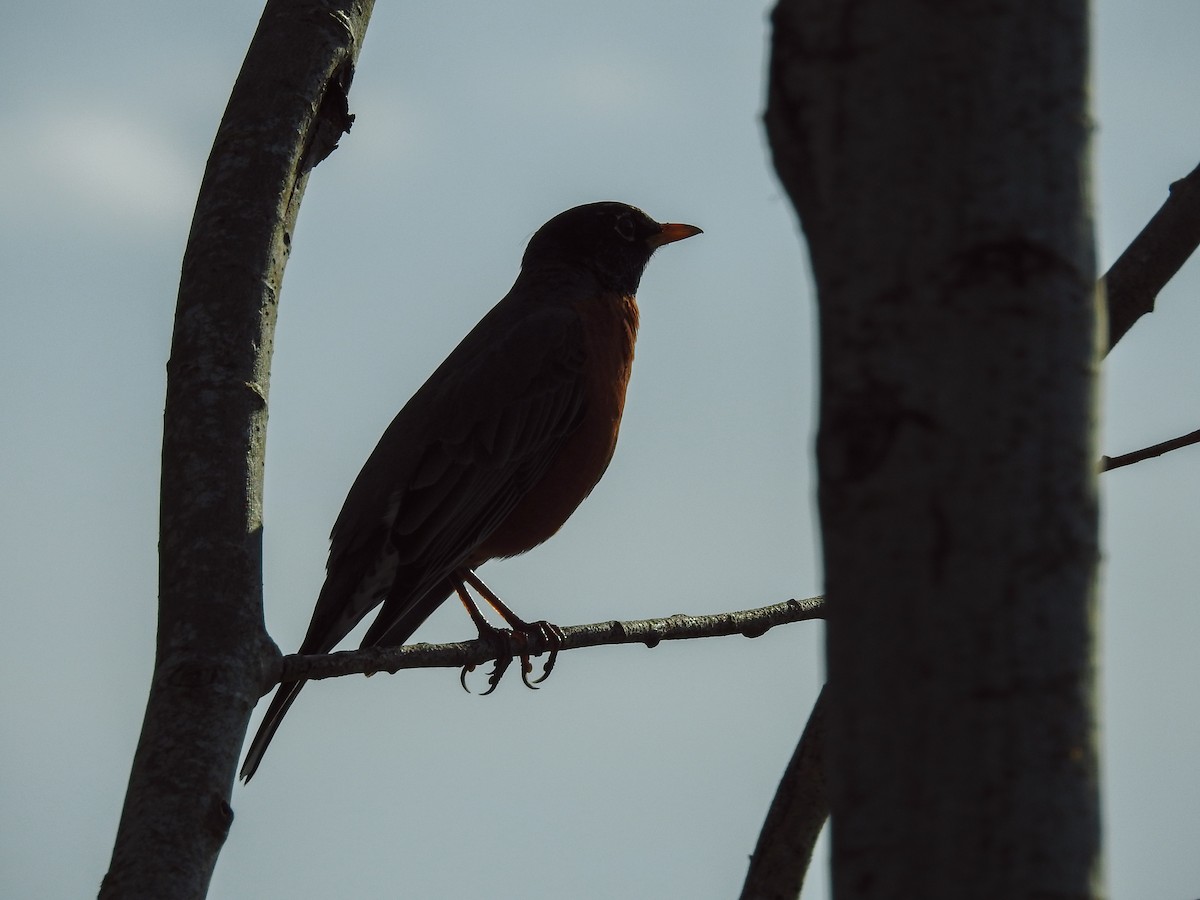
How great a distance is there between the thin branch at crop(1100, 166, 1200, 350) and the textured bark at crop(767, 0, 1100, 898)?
73.5 inches

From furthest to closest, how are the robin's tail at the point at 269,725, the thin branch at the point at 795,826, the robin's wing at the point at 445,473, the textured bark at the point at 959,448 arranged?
the robin's wing at the point at 445,473 → the robin's tail at the point at 269,725 → the thin branch at the point at 795,826 → the textured bark at the point at 959,448

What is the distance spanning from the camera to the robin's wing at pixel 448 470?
5.60 metres

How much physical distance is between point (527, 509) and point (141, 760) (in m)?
3.53

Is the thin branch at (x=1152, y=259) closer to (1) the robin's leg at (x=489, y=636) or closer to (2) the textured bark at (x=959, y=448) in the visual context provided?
(2) the textured bark at (x=959, y=448)

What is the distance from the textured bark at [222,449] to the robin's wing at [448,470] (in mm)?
2028

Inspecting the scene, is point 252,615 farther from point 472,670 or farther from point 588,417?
point 588,417

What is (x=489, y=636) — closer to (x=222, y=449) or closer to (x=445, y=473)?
(x=445, y=473)

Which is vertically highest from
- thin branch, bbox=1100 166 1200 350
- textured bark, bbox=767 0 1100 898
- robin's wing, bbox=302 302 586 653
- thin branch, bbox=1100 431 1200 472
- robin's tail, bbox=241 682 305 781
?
robin's wing, bbox=302 302 586 653

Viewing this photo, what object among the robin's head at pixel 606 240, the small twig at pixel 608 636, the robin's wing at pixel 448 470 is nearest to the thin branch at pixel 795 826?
the small twig at pixel 608 636

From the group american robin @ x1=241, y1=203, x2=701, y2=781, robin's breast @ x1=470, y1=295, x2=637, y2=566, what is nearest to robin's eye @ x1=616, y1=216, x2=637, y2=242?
american robin @ x1=241, y1=203, x2=701, y2=781

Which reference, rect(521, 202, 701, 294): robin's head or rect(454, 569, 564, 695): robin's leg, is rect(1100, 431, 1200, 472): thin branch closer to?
rect(454, 569, 564, 695): robin's leg

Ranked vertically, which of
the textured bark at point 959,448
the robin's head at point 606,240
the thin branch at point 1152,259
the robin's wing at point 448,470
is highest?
the robin's head at point 606,240

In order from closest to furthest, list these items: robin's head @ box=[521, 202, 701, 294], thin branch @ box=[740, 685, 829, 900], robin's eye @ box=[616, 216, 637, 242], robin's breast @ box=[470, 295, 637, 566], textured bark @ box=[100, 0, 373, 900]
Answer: textured bark @ box=[100, 0, 373, 900] < thin branch @ box=[740, 685, 829, 900] < robin's breast @ box=[470, 295, 637, 566] < robin's head @ box=[521, 202, 701, 294] < robin's eye @ box=[616, 216, 637, 242]

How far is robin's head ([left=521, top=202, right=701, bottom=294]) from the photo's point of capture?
793cm
